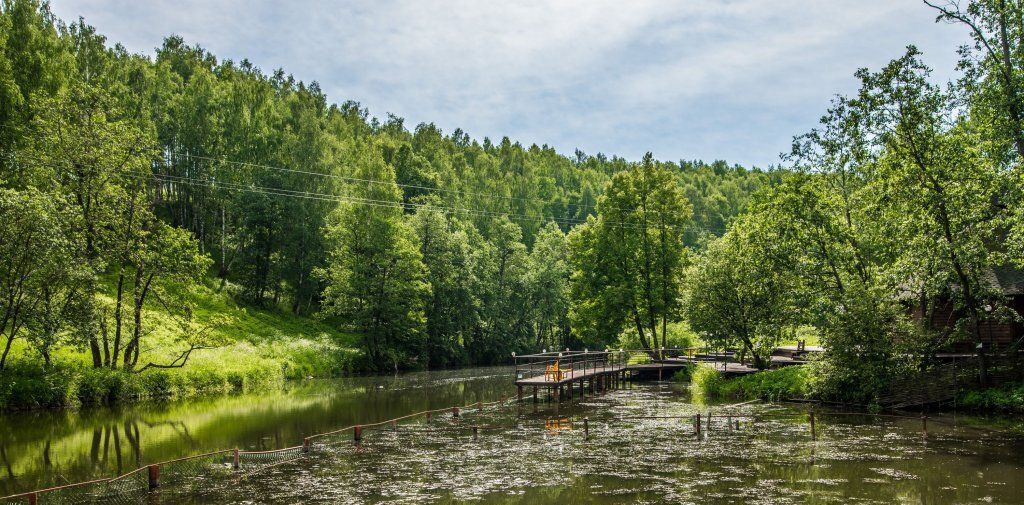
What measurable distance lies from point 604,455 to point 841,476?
270 inches

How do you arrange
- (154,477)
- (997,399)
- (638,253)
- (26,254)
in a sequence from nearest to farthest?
1. (154,477)
2. (997,399)
3. (26,254)
4. (638,253)

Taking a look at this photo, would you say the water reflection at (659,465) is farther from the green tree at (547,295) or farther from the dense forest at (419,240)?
the green tree at (547,295)

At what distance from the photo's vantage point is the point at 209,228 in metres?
72.4

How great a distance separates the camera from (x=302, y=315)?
66.6 metres

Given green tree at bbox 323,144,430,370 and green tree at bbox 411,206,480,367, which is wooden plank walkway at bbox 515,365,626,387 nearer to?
green tree at bbox 323,144,430,370

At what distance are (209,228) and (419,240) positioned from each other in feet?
80.5

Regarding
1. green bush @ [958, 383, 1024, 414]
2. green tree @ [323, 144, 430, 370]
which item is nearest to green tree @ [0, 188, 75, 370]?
green tree @ [323, 144, 430, 370]

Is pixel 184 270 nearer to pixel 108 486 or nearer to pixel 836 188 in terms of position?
pixel 108 486

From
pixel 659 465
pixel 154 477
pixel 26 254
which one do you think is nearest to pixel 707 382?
pixel 659 465

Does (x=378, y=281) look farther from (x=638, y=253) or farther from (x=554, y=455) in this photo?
(x=554, y=455)

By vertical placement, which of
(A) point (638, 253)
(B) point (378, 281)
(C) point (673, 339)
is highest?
(A) point (638, 253)

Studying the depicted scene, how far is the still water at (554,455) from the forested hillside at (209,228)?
7.39 meters

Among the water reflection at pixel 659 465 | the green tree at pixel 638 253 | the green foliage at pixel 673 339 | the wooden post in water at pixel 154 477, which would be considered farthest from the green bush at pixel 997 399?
the green foliage at pixel 673 339

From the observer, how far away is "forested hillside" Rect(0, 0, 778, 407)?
34375mm
